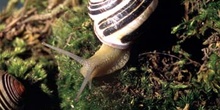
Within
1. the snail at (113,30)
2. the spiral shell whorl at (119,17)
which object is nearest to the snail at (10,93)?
the snail at (113,30)

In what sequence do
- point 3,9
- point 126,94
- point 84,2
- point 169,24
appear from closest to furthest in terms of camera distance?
point 126,94 → point 169,24 → point 84,2 → point 3,9

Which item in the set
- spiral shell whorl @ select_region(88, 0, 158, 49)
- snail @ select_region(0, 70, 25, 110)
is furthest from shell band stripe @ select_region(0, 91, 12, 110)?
spiral shell whorl @ select_region(88, 0, 158, 49)

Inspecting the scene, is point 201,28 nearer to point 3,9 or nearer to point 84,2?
point 84,2

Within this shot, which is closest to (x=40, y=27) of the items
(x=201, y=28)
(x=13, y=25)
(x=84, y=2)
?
(x=13, y=25)

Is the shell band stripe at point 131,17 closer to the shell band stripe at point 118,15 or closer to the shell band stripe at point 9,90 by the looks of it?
the shell band stripe at point 118,15

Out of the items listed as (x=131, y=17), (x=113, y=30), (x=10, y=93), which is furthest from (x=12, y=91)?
(x=131, y=17)

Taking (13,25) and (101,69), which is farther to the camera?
(13,25)

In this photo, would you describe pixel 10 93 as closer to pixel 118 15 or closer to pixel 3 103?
pixel 3 103

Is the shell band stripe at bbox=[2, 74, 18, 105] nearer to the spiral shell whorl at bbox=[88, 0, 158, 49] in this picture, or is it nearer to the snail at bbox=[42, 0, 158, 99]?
the snail at bbox=[42, 0, 158, 99]
